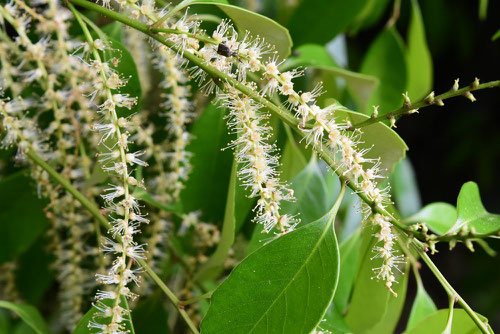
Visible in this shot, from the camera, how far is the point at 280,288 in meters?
0.48

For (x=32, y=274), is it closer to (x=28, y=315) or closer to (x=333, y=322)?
(x=28, y=315)

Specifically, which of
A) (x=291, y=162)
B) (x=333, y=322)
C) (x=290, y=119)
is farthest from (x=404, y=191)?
(x=290, y=119)

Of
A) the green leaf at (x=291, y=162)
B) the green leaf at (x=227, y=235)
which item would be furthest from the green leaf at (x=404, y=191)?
the green leaf at (x=227, y=235)

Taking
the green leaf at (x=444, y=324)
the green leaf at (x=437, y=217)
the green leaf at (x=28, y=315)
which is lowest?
the green leaf at (x=28, y=315)

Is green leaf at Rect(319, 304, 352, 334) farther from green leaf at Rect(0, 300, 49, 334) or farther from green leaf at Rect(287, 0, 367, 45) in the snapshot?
green leaf at Rect(287, 0, 367, 45)

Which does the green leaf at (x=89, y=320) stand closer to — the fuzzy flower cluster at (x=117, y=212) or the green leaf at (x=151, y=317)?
the fuzzy flower cluster at (x=117, y=212)

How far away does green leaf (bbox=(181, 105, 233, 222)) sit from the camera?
717mm

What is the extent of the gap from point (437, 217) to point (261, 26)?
38 centimetres

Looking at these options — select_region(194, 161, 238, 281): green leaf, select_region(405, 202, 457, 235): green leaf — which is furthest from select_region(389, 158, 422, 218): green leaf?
select_region(194, 161, 238, 281): green leaf

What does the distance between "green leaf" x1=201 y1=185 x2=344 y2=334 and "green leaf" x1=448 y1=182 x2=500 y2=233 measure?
0.43ft

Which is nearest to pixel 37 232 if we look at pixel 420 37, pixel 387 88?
pixel 387 88

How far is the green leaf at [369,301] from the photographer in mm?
611

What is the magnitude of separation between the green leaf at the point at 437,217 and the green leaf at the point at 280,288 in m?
0.29

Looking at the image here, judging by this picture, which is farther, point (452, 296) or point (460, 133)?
point (460, 133)
